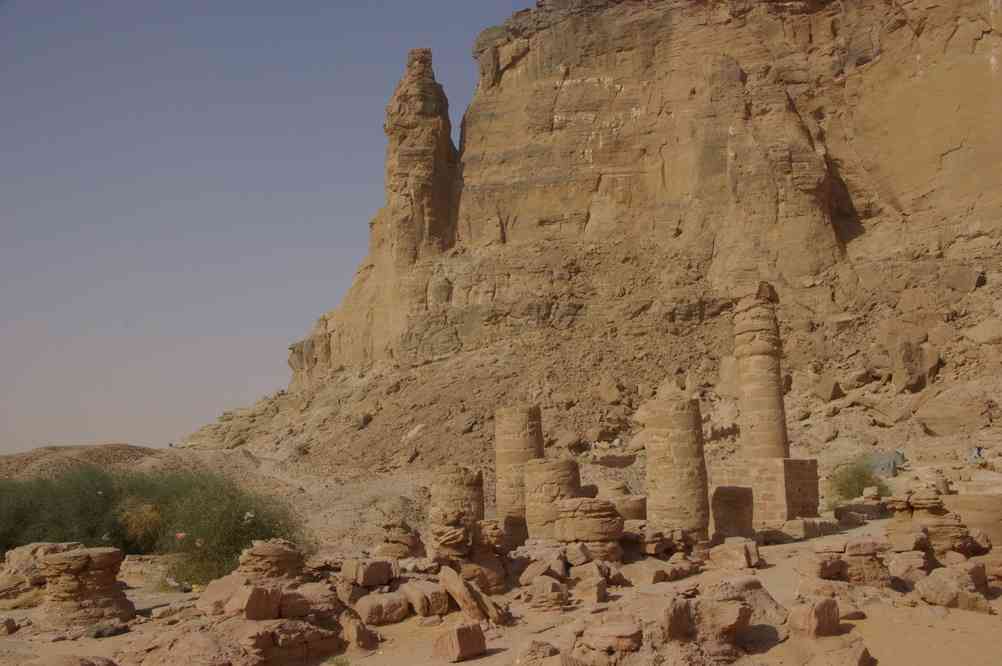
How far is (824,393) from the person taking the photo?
30188mm

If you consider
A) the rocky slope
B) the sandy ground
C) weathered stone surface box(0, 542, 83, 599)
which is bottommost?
the sandy ground

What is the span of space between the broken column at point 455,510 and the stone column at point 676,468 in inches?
Answer: 105

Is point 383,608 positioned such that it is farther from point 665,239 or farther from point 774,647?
point 665,239

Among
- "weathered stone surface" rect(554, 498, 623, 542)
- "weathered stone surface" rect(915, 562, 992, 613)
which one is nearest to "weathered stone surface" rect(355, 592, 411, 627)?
"weathered stone surface" rect(554, 498, 623, 542)

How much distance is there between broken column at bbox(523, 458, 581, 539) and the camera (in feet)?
45.6

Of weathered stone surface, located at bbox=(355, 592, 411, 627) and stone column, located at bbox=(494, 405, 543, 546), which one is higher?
stone column, located at bbox=(494, 405, 543, 546)

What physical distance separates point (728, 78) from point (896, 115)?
726 cm

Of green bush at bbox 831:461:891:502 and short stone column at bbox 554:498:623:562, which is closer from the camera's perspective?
short stone column at bbox 554:498:623:562

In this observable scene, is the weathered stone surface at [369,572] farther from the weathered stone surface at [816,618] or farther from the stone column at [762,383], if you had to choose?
the stone column at [762,383]

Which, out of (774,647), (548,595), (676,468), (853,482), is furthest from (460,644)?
(853,482)

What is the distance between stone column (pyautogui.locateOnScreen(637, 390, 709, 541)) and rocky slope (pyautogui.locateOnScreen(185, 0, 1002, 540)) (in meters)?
11.8

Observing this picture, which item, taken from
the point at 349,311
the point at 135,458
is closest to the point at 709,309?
the point at 349,311

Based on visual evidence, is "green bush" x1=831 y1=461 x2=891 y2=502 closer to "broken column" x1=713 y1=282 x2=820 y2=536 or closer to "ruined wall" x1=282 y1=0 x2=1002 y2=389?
"broken column" x1=713 y1=282 x2=820 y2=536

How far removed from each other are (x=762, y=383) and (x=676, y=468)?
17.2ft
